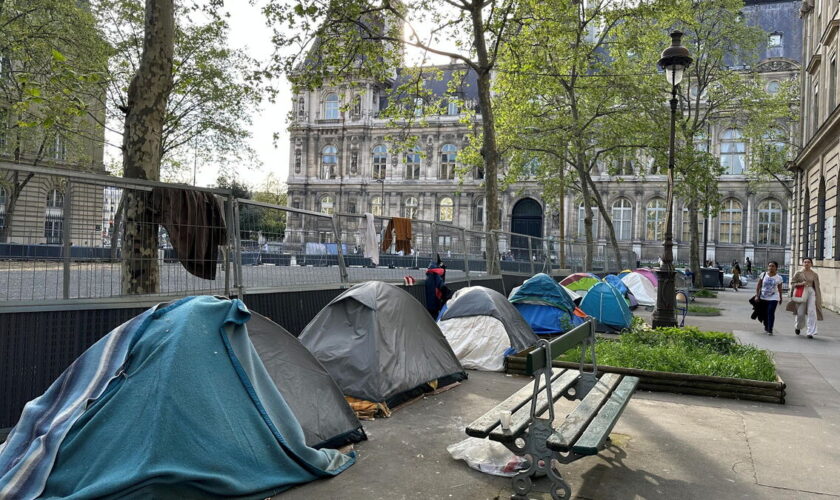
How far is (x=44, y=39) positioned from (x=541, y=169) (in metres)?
21.3

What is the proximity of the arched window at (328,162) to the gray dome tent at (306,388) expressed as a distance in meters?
62.6

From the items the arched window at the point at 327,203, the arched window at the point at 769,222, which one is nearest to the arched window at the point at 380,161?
the arched window at the point at 327,203

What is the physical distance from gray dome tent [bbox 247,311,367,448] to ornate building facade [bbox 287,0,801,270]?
47778 mm

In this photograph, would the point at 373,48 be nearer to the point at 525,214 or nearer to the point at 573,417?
the point at 573,417

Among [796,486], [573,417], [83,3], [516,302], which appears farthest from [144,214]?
[83,3]

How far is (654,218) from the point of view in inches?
2279

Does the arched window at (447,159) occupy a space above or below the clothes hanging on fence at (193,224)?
above

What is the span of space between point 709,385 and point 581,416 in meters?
3.95

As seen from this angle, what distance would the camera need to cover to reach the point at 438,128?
63.6 metres

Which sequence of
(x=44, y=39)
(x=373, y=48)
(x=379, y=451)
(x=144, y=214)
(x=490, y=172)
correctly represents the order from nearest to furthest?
(x=379, y=451) < (x=144, y=214) < (x=373, y=48) < (x=490, y=172) < (x=44, y=39)

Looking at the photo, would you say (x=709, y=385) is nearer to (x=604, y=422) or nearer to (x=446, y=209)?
(x=604, y=422)

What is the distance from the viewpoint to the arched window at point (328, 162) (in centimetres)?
6706

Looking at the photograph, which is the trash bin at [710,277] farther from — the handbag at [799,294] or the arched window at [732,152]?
the arched window at [732,152]

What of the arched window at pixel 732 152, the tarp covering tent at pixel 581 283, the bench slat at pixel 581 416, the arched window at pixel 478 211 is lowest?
the bench slat at pixel 581 416
